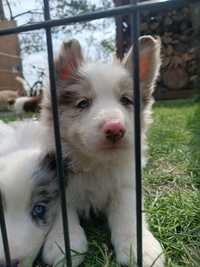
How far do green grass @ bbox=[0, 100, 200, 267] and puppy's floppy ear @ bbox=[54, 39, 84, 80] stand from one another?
872 millimetres

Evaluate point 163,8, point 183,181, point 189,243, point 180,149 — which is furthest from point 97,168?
point 180,149

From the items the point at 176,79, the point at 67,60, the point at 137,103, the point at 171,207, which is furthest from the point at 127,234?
the point at 176,79

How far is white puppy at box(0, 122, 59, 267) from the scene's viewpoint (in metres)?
1.48

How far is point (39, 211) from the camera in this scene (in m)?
1.67

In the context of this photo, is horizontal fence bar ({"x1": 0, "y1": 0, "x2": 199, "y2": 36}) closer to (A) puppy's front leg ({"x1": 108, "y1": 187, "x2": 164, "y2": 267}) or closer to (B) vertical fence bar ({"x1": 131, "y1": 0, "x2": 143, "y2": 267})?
(B) vertical fence bar ({"x1": 131, "y1": 0, "x2": 143, "y2": 267})

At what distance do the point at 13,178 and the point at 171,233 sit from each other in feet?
2.60

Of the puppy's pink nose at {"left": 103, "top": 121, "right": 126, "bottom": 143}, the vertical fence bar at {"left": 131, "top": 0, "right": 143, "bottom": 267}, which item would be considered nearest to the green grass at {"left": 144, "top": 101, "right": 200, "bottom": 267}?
the vertical fence bar at {"left": 131, "top": 0, "right": 143, "bottom": 267}

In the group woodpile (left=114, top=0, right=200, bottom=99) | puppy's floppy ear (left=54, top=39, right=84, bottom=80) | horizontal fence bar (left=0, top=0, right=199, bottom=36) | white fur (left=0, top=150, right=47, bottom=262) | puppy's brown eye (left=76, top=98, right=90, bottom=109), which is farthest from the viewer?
woodpile (left=114, top=0, right=200, bottom=99)

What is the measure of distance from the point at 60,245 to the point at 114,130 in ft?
1.81

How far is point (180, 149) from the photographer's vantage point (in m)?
3.42

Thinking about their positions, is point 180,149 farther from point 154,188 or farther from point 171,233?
point 171,233

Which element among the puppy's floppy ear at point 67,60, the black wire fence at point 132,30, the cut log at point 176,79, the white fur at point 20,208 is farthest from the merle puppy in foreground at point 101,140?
the cut log at point 176,79

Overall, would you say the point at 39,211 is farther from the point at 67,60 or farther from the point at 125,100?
the point at 67,60

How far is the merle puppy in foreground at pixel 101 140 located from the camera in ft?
5.35
